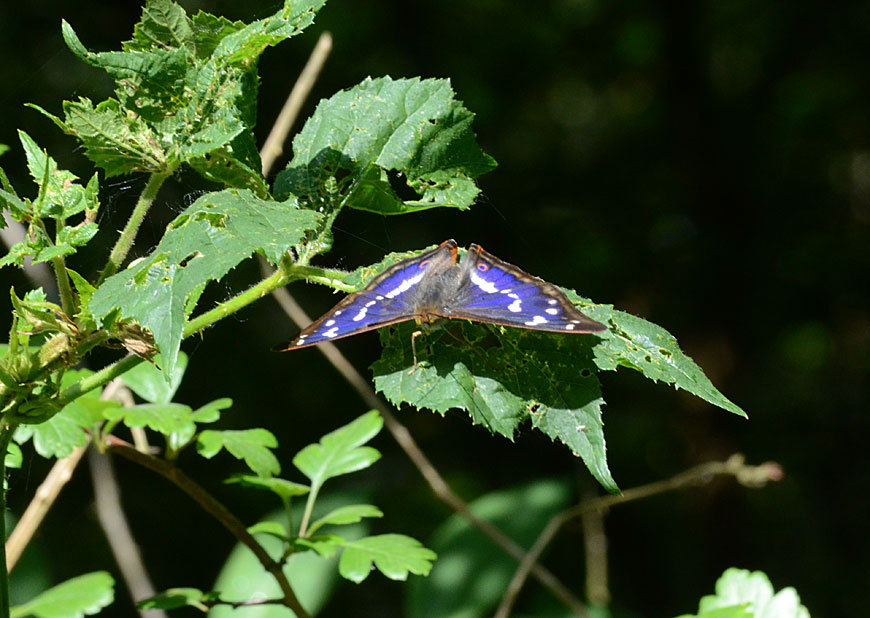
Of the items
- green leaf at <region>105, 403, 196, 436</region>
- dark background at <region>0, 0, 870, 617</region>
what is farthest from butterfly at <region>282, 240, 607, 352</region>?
dark background at <region>0, 0, 870, 617</region>

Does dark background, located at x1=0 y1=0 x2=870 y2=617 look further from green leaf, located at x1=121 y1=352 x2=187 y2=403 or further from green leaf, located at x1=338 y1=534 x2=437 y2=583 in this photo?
green leaf, located at x1=338 y1=534 x2=437 y2=583

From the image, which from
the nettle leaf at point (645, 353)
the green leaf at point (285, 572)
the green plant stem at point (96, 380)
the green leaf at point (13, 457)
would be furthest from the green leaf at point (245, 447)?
the green leaf at point (285, 572)

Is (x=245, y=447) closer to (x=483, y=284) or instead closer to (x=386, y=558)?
(x=386, y=558)

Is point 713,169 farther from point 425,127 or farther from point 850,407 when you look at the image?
point 425,127

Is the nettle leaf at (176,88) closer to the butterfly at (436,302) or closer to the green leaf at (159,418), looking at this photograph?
the butterfly at (436,302)

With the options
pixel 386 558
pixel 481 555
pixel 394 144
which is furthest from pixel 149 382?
pixel 481 555

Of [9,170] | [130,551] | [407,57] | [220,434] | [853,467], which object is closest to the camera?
[220,434]

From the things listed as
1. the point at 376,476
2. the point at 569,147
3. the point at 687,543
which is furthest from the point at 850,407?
the point at 376,476
